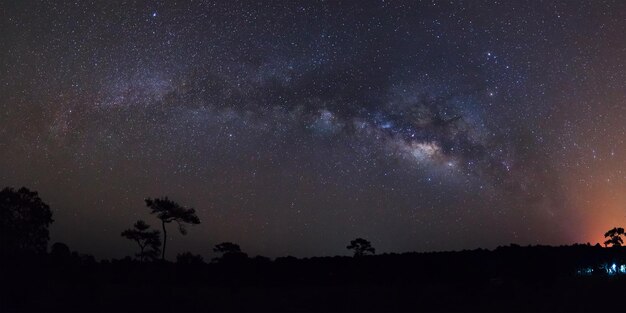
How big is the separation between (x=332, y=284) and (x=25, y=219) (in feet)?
62.6

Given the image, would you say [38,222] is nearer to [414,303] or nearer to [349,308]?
[349,308]

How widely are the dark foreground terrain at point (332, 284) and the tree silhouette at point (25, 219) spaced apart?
4.92 feet

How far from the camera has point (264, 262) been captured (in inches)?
1694

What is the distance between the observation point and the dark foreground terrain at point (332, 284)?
28.2m

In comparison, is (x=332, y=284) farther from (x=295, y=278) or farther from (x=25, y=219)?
(x=25, y=219)

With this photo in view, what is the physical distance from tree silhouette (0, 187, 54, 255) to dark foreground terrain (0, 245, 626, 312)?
4.92 ft

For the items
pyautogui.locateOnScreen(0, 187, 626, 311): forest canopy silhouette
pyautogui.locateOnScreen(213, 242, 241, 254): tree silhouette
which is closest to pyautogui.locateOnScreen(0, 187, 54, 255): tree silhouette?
pyautogui.locateOnScreen(0, 187, 626, 311): forest canopy silhouette

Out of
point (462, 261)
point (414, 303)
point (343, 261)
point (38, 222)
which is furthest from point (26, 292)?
point (462, 261)

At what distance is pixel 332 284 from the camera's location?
3816 cm

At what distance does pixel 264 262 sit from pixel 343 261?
598 cm

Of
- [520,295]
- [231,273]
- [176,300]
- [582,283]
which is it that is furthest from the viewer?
[231,273]

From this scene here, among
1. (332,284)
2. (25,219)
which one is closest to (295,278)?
(332,284)

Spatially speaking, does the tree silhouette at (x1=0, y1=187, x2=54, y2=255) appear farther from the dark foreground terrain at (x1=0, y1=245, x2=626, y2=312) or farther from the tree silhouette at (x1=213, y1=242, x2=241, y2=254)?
the tree silhouette at (x1=213, y1=242, x2=241, y2=254)

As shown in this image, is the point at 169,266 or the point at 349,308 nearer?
the point at 349,308
